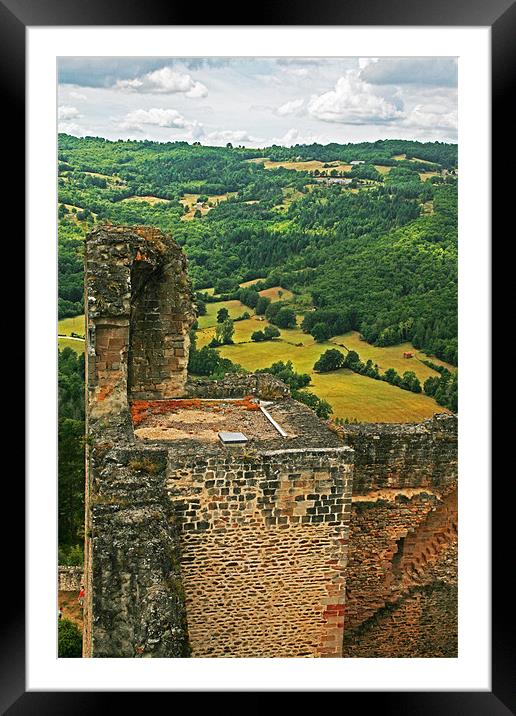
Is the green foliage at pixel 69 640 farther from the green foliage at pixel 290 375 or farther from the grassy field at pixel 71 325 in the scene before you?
the green foliage at pixel 290 375

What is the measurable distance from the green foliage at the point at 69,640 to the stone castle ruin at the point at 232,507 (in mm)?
2819

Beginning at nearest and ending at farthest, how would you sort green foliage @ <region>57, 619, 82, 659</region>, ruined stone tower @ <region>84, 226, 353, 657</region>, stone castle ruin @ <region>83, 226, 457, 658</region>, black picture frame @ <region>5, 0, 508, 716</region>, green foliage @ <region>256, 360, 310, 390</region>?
black picture frame @ <region>5, 0, 508, 716</region> → ruined stone tower @ <region>84, 226, 353, 657</region> → stone castle ruin @ <region>83, 226, 457, 658</region> → green foliage @ <region>57, 619, 82, 659</region> → green foliage @ <region>256, 360, 310, 390</region>

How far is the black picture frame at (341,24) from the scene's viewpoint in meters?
5.63

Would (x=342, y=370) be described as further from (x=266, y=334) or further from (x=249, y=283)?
(x=249, y=283)

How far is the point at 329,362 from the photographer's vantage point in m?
31.3

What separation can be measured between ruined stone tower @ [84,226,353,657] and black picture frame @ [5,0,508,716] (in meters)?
0.85

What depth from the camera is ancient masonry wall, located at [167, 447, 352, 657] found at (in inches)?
305

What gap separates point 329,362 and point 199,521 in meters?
23.8

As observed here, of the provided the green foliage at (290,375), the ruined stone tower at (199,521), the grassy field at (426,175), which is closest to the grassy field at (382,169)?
the grassy field at (426,175)

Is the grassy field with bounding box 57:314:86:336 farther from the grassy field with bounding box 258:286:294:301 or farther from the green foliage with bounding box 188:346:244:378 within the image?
the grassy field with bounding box 258:286:294:301

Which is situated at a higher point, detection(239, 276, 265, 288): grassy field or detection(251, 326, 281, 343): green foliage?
detection(239, 276, 265, 288): grassy field

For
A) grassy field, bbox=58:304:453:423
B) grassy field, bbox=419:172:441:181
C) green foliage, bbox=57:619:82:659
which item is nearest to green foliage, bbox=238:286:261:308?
grassy field, bbox=58:304:453:423

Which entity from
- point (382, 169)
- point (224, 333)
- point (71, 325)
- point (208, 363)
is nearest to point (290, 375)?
point (208, 363)
